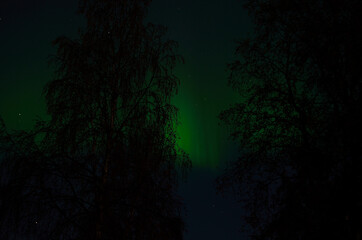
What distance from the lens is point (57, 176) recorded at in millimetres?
9219

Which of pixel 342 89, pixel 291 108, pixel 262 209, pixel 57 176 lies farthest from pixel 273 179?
pixel 57 176

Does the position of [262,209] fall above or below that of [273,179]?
below

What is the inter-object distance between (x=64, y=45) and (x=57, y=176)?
3.64 metres

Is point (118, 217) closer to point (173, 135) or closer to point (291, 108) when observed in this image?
point (173, 135)

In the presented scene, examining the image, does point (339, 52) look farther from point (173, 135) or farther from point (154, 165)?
point (154, 165)

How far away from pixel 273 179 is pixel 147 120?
3772 mm

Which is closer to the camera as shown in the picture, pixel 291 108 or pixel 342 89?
pixel 342 89

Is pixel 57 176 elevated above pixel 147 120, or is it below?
below

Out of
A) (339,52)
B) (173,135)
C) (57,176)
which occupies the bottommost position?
(57,176)

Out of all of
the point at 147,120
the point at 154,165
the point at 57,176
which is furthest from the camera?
the point at 147,120

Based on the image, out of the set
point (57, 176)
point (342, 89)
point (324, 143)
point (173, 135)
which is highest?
point (342, 89)

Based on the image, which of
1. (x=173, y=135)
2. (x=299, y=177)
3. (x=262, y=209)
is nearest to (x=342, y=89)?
(x=299, y=177)

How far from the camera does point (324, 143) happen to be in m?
9.23

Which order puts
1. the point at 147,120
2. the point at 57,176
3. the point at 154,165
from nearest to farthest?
the point at 57,176 → the point at 154,165 → the point at 147,120
